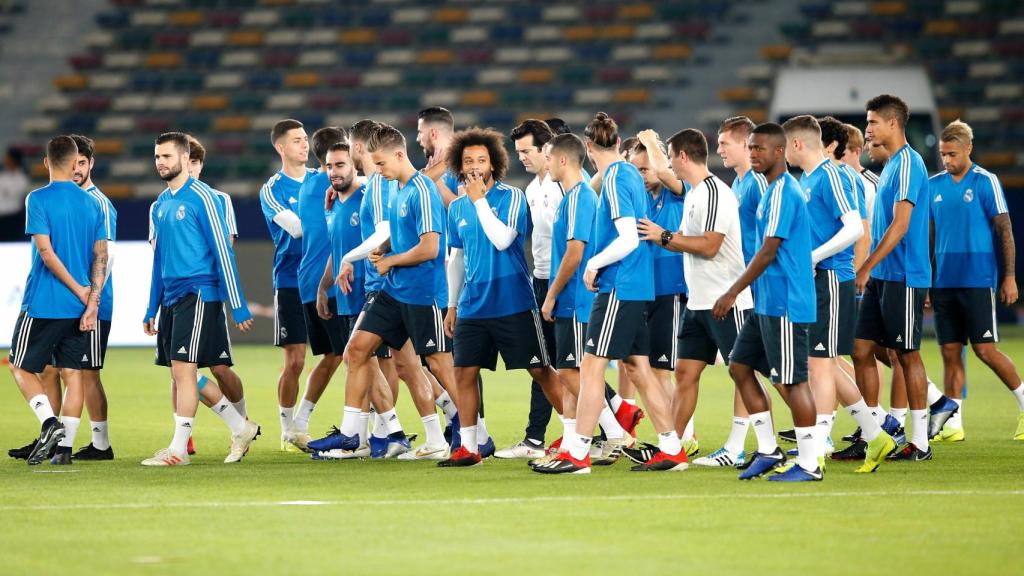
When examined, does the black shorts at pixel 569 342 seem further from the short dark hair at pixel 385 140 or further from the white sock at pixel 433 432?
the short dark hair at pixel 385 140

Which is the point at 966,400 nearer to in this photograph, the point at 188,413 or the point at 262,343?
the point at 188,413

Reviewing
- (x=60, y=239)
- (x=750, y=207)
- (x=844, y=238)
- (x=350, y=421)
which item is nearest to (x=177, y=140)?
(x=60, y=239)

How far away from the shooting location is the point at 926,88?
25906 mm

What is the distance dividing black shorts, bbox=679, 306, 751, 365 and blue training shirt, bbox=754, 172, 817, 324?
3.29ft

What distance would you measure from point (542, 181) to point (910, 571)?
16.3 feet

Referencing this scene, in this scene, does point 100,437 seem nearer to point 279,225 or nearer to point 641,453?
point 279,225

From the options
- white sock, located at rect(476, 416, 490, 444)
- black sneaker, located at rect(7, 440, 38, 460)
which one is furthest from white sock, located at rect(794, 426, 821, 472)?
black sneaker, located at rect(7, 440, 38, 460)

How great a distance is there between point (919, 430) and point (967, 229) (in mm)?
1830

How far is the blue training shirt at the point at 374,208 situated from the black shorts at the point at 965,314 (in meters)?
4.04

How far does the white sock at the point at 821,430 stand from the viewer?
8484 mm

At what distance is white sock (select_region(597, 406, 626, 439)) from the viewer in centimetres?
995

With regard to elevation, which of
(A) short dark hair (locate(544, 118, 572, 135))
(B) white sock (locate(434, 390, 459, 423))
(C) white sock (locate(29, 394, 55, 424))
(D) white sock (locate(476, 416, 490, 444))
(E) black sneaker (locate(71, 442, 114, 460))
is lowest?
(E) black sneaker (locate(71, 442, 114, 460))

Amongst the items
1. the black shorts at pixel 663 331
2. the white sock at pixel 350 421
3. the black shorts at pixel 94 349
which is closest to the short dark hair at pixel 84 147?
the black shorts at pixel 94 349

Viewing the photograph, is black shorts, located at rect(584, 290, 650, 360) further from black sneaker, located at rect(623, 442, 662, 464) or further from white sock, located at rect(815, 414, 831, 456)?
white sock, located at rect(815, 414, 831, 456)
